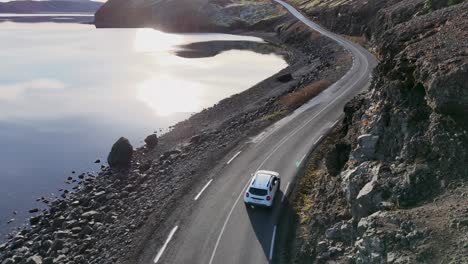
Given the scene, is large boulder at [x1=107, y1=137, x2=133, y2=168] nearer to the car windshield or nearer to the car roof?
the car roof

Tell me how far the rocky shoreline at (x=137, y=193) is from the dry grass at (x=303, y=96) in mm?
1252

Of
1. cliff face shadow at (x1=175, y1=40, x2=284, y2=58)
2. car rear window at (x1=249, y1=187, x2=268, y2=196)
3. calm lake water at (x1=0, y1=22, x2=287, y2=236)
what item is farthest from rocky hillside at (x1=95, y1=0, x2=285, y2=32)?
car rear window at (x1=249, y1=187, x2=268, y2=196)

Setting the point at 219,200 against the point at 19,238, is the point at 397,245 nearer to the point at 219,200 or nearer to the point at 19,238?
the point at 219,200

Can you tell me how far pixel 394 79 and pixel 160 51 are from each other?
109 m

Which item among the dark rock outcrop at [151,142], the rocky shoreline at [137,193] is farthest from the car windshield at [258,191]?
the dark rock outcrop at [151,142]

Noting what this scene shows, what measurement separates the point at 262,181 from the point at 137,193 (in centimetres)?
1365

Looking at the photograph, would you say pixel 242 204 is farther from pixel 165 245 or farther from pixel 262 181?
pixel 165 245

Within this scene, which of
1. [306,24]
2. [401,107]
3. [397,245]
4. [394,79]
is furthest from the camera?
[306,24]

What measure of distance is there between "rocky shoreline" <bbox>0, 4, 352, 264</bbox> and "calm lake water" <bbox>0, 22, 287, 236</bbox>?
4.01 metres

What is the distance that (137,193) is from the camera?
35406 millimetres

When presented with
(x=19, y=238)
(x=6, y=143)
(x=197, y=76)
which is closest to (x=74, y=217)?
(x=19, y=238)

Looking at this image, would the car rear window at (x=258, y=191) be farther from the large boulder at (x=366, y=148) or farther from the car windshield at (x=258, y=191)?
the large boulder at (x=366, y=148)

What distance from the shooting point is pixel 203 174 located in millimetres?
34344

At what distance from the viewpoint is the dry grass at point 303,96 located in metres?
50.7
